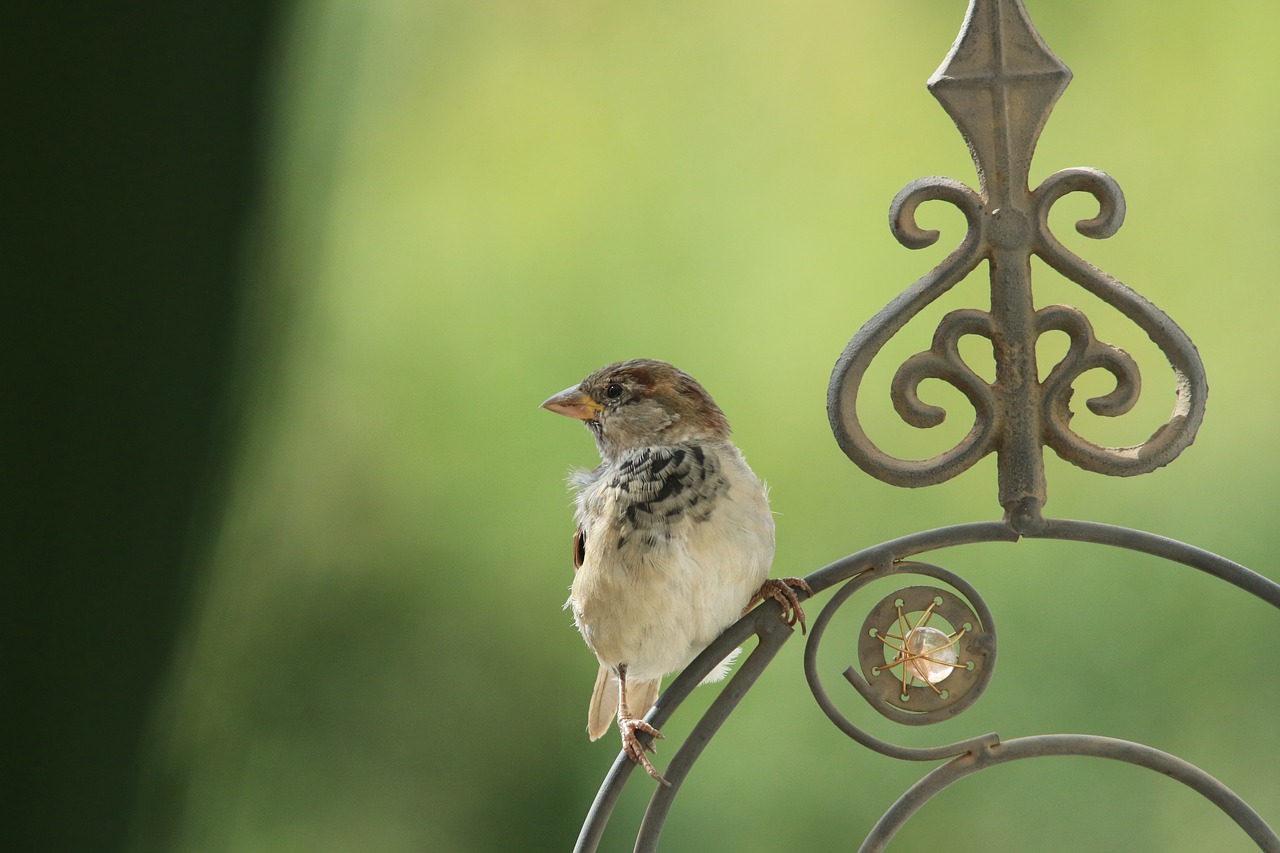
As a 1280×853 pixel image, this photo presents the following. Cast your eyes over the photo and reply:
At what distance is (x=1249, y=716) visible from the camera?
1.63 m

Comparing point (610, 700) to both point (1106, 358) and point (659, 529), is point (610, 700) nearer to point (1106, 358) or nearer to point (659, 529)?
point (659, 529)

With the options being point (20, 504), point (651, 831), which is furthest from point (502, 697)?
point (651, 831)

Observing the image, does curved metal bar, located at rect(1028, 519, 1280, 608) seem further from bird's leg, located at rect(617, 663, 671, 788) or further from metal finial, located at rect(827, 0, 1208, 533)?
bird's leg, located at rect(617, 663, 671, 788)

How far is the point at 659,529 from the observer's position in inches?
38.2

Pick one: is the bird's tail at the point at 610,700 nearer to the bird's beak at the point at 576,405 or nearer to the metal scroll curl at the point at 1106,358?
the bird's beak at the point at 576,405

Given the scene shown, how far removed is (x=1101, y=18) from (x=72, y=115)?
54.7 inches

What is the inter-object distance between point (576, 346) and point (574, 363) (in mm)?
26

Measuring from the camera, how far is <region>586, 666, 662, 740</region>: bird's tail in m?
1.13

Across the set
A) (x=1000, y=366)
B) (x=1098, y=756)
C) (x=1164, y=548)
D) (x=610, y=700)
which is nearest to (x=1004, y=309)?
(x=1000, y=366)

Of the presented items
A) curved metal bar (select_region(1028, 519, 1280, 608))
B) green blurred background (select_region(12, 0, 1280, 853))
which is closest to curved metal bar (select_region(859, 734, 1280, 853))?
curved metal bar (select_region(1028, 519, 1280, 608))

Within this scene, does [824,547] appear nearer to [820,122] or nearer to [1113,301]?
[820,122]

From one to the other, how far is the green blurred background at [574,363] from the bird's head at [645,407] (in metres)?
0.70

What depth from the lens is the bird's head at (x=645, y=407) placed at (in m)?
1.05

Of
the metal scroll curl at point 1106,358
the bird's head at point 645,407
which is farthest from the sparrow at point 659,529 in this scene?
the metal scroll curl at point 1106,358
